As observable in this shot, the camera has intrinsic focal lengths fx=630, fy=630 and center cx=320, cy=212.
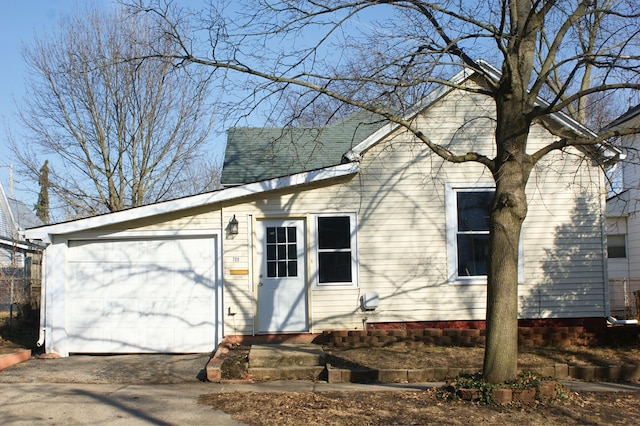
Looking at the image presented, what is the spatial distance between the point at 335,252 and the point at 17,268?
9.88 metres

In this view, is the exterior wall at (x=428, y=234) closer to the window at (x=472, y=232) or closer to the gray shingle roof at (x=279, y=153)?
the window at (x=472, y=232)

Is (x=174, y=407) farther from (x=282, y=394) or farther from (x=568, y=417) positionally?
(x=568, y=417)

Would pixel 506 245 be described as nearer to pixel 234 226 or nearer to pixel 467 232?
pixel 467 232

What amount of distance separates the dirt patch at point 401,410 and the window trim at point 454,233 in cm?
399

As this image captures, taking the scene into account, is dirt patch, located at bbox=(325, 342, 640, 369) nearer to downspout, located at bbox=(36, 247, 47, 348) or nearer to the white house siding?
the white house siding

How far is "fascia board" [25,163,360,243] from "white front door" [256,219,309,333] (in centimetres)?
79

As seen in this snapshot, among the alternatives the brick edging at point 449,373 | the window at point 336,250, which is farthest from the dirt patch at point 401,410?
the window at point 336,250

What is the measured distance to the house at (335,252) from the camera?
11727mm

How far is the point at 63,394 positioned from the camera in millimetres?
8484

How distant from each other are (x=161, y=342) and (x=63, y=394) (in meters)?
3.30

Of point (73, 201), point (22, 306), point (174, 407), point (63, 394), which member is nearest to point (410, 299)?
point (174, 407)

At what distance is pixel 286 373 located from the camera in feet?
32.2

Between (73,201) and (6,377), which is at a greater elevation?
(73,201)

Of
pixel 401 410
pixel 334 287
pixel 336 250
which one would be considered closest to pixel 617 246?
pixel 336 250
